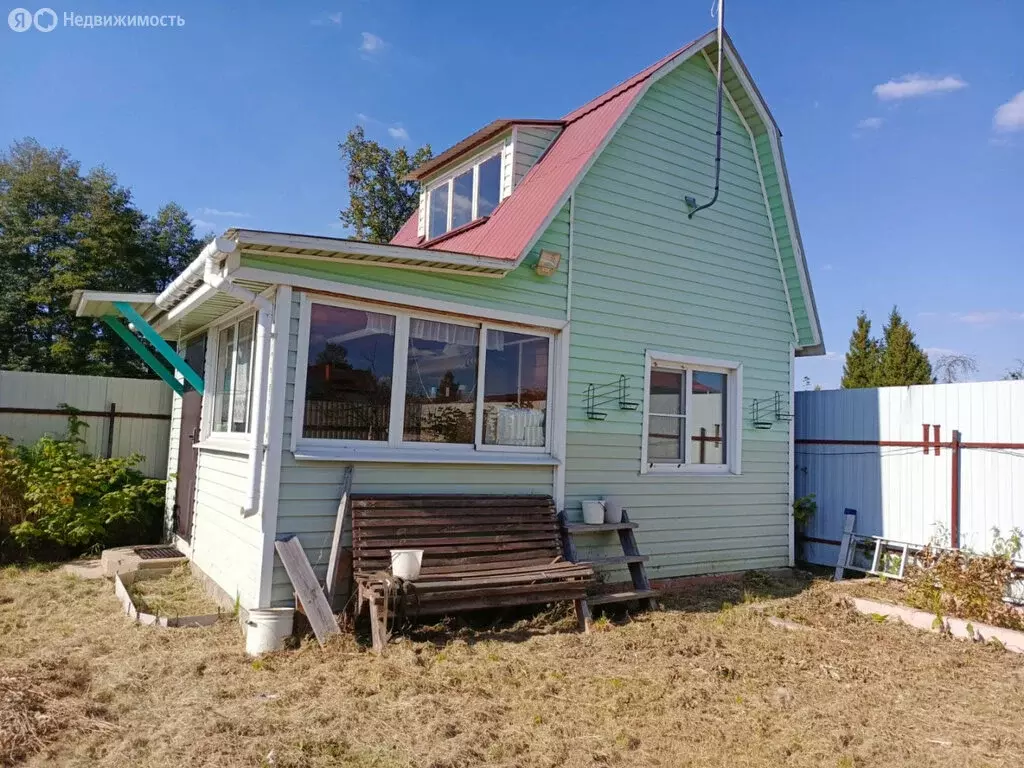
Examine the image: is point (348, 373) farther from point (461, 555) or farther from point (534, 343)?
point (534, 343)

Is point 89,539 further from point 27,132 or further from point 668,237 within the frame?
point 27,132

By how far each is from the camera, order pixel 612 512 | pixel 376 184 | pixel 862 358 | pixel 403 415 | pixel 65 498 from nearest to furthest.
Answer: pixel 403 415 < pixel 612 512 < pixel 65 498 < pixel 862 358 < pixel 376 184

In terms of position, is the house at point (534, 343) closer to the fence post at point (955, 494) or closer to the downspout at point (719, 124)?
the downspout at point (719, 124)

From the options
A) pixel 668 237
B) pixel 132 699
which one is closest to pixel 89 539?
pixel 132 699

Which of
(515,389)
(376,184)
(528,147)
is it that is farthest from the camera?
(376,184)

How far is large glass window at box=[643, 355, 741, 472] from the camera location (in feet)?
26.4

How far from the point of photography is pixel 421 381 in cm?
632

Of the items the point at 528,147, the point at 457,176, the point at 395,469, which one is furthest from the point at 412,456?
the point at 457,176

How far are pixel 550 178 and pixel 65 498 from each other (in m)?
6.82

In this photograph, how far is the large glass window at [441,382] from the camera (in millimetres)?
6297

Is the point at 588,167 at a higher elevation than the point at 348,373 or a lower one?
higher

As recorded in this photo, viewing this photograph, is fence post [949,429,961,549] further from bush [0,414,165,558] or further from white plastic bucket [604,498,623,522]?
bush [0,414,165,558]

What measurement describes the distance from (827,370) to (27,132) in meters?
32.7

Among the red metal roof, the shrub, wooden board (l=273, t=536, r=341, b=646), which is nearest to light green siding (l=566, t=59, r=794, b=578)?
the red metal roof
